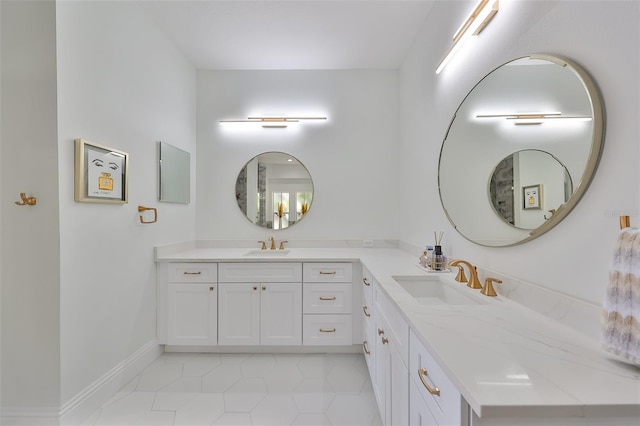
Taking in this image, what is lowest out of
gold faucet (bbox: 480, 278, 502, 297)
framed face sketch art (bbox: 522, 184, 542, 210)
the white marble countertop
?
the white marble countertop

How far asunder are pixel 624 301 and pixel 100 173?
7.91 ft

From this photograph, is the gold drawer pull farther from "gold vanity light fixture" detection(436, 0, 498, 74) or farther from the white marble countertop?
"gold vanity light fixture" detection(436, 0, 498, 74)

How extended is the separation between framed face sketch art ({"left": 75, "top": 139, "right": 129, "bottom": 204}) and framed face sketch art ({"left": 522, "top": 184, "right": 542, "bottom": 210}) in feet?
7.50

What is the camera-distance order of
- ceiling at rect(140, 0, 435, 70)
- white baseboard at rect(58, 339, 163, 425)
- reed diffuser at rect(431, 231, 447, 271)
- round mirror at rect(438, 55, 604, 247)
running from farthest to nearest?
ceiling at rect(140, 0, 435, 70)
reed diffuser at rect(431, 231, 447, 271)
white baseboard at rect(58, 339, 163, 425)
round mirror at rect(438, 55, 604, 247)

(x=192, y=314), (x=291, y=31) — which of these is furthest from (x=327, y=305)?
(x=291, y=31)

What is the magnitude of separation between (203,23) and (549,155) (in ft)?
8.71

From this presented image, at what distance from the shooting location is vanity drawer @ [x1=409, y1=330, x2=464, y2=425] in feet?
2.27

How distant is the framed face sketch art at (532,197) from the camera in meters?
1.09

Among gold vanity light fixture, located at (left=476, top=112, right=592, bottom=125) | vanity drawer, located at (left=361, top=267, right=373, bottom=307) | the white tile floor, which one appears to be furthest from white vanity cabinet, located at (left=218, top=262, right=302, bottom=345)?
gold vanity light fixture, located at (left=476, top=112, right=592, bottom=125)

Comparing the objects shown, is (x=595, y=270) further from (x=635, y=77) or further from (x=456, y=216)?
(x=456, y=216)

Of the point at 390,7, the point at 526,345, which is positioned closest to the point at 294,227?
the point at 390,7

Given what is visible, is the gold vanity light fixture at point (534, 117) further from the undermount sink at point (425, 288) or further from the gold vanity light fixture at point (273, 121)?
the gold vanity light fixture at point (273, 121)

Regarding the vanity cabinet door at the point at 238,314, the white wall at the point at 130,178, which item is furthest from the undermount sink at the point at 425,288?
the white wall at the point at 130,178

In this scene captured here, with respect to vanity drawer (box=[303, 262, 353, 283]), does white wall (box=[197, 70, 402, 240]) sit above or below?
above
